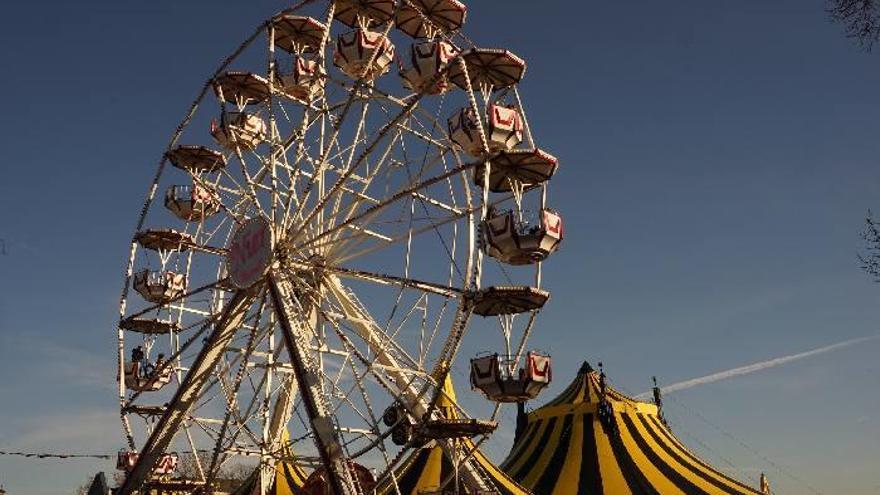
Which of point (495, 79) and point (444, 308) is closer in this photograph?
point (444, 308)

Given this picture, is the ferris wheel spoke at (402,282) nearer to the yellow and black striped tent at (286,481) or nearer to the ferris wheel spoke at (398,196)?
the ferris wheel spoke at (398,196)

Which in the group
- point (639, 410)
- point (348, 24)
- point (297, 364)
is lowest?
point (297, 364)

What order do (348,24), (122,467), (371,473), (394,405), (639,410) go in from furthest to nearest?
(639,410), (122,467), (348,24), (371,473), (394,405)

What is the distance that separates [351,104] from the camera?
19781mm

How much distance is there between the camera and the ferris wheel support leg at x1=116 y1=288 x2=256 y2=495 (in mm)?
21328

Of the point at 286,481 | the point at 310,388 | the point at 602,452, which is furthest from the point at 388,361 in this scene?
the point at 286,481

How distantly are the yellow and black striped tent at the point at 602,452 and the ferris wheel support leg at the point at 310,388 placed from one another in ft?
33.6

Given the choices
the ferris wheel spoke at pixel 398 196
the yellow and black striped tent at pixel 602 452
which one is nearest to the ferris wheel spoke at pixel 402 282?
the ferris wheel spoke at pixel 398 196

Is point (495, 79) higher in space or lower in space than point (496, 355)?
higher

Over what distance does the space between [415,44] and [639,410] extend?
567 inches

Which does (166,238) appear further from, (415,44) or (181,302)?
(415,44)

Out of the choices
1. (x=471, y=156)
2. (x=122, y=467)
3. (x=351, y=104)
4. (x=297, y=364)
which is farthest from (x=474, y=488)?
(x=122, y=467)

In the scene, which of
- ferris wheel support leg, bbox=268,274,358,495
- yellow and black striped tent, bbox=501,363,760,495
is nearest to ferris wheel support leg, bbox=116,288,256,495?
ferris wheel support leg, bbox=268,274,358,495

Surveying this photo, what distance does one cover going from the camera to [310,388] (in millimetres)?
17984
